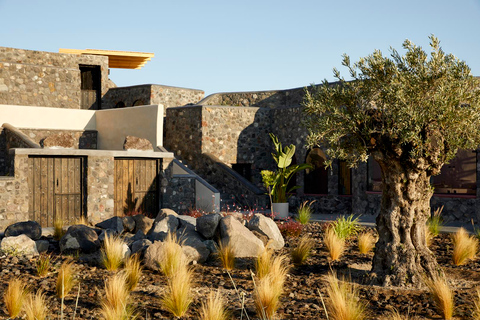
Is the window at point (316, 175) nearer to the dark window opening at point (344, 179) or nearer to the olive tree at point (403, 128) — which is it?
the dark window opening at point (344, 179)

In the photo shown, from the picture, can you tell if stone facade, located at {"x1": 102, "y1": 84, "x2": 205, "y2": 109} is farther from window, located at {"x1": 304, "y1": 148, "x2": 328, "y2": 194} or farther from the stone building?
window, located at {"x1": 304, "y1": 148, "x2": 328, "y2": 194}

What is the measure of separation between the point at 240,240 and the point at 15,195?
24.5 feet

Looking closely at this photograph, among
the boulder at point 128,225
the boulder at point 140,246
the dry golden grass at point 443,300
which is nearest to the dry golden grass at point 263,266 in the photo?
the boulder at point 140,246

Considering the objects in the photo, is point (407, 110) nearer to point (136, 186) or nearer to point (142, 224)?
point (142, 224)

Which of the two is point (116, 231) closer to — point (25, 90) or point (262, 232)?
point (262, 232)

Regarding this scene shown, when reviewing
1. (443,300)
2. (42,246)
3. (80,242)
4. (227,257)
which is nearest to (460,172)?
(227,257)

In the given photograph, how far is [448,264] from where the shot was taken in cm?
1006

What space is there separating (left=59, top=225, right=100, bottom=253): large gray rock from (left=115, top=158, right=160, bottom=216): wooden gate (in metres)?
5.24

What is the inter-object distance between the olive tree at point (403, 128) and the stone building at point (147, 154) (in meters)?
8.50

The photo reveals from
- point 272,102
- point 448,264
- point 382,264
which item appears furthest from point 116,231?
point 272,102

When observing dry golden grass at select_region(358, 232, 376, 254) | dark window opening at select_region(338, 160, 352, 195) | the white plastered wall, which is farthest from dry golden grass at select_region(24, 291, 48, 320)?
dark window opening at select_region(338, 160, 352, 195)

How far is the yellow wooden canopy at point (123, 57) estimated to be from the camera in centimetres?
2744

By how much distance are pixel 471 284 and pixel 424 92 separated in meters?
3.34

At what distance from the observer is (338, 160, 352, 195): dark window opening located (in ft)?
64.5
